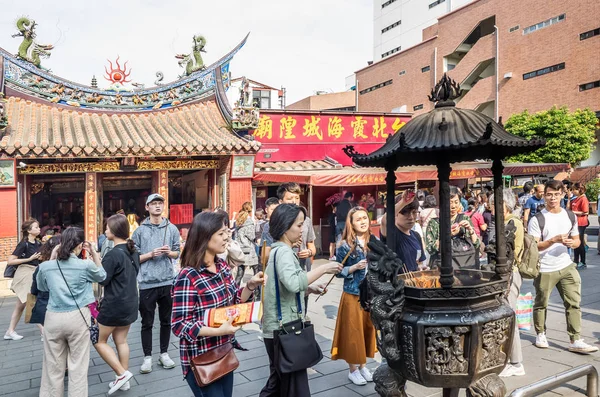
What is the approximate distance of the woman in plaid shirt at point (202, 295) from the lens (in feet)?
8.33

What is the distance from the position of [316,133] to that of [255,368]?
36.8 ft

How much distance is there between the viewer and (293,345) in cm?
284

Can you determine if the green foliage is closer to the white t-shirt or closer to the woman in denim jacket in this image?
the white t-shirt

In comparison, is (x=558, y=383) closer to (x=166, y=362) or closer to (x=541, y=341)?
(x=541, y=341)

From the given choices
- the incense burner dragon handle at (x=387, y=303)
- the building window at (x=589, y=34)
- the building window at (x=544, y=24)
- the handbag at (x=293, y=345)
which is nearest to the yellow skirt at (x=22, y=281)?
the handbag at (x=293, y=345)

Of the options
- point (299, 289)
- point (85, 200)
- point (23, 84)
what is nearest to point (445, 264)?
point (299, 289)

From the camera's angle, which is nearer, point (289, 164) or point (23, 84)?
point (23, 84)

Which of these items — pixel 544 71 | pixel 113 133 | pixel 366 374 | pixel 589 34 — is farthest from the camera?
pixel 544 71

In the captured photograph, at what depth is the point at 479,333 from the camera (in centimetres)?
287

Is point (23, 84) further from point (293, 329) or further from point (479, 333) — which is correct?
point (479, 333)

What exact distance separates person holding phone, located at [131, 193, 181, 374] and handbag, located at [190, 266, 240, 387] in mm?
2145

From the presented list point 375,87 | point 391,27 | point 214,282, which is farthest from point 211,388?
point 391,27

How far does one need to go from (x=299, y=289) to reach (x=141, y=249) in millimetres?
2423

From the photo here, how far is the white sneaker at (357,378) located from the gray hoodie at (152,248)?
209cm
